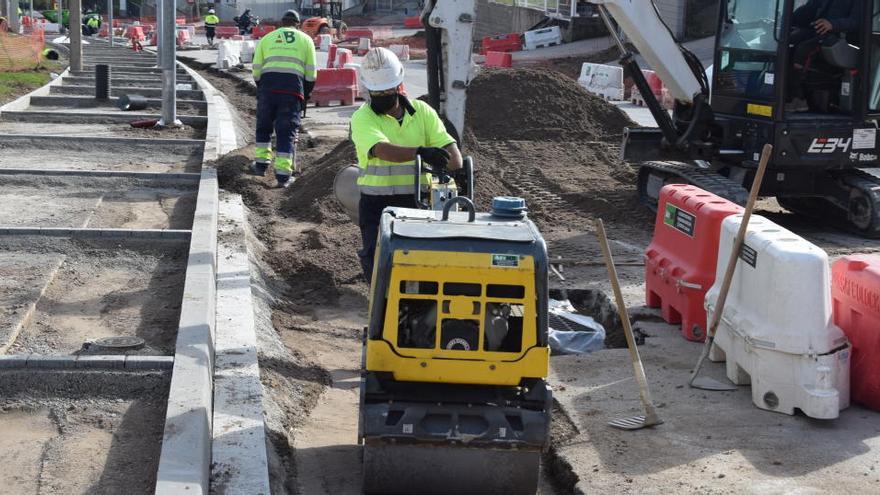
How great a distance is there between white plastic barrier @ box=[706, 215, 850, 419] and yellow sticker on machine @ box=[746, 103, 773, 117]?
5.09 m

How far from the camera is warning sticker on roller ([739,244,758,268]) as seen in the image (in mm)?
7207

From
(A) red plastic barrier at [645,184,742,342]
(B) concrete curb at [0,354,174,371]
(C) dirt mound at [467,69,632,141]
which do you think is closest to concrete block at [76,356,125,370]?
(B) concrete curb at [0,354,174,371]

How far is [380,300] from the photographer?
5352mm

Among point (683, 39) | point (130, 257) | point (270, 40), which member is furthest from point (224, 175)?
point (683, 39)

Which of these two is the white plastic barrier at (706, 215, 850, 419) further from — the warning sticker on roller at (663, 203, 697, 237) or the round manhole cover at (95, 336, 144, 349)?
the round manhole cover at (95, 336, 144, 349)

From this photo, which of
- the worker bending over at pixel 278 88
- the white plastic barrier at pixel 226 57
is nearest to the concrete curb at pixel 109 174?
the worker bending over at pixel 278 88

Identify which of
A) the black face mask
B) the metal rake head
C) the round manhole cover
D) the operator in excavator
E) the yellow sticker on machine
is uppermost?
the operator in excavator

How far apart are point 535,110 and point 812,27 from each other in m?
7.40

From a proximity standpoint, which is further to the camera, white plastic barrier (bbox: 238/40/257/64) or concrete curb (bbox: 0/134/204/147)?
white plastic barrier (bbox: 238/40/257/64)

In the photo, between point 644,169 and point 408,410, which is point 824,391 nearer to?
point 408,410

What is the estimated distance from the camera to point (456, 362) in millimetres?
5332

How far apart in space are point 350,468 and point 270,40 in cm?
867

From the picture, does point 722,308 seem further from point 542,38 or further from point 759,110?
point 542,38

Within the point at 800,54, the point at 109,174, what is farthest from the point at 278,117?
the point at 800,54
